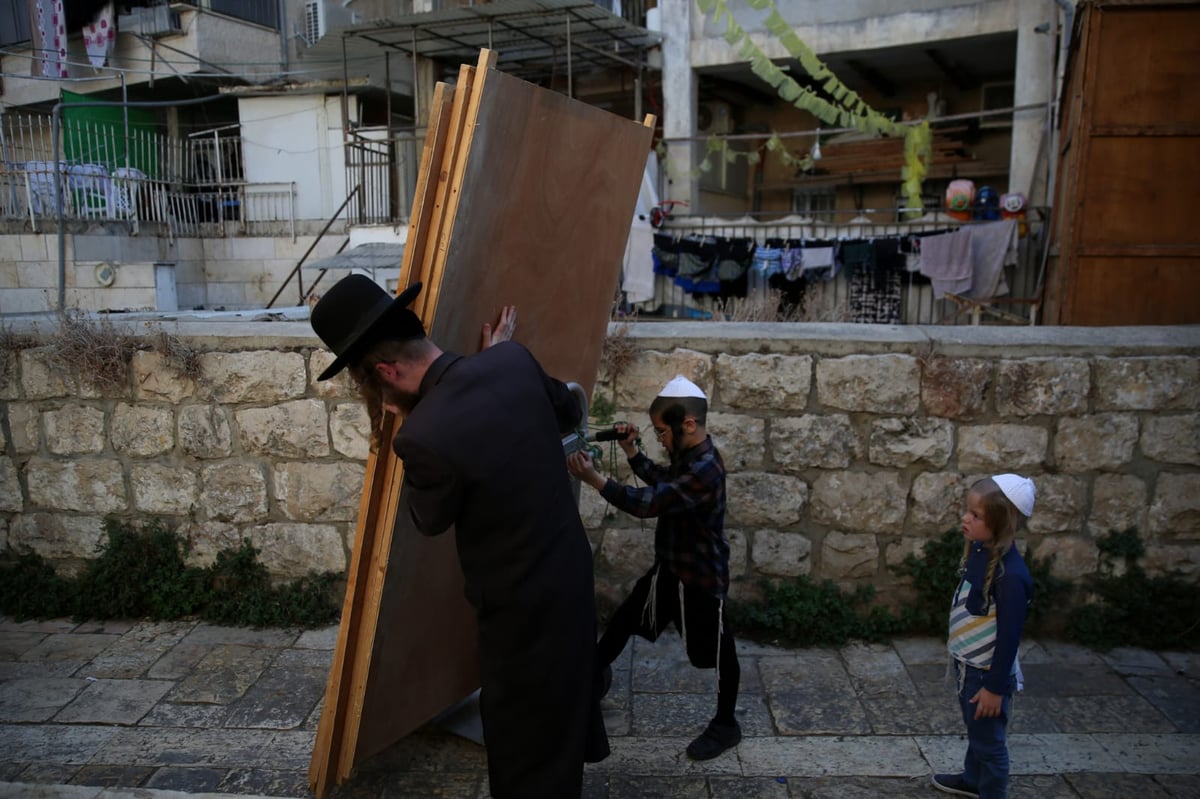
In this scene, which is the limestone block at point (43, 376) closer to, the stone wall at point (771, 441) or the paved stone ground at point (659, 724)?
the stone wall at point (771, 441)

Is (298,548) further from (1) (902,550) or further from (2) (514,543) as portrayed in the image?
(1) (902,550)

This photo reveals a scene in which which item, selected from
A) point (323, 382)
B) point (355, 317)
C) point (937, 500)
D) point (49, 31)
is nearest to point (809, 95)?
point (937, 500)

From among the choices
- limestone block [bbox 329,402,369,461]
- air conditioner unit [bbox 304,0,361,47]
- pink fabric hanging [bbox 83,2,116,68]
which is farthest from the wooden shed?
pink fabric hanging [bbox 83,2,116,68]

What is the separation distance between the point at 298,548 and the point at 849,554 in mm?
2977

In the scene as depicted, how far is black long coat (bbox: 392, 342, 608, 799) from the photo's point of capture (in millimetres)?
2236

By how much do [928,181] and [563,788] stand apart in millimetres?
15200

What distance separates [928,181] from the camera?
50.4ft

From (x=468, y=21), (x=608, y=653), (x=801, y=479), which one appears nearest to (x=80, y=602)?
(x=608, y=653)

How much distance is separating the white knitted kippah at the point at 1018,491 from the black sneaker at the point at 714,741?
144 cm

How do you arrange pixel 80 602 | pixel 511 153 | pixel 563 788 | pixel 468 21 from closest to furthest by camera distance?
pixel 563 788 → pixel 511 153 → pixel 80 602 → pixel 468 21

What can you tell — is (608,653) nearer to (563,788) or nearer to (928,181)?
(563,788)

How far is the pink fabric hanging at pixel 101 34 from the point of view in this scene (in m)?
16.8

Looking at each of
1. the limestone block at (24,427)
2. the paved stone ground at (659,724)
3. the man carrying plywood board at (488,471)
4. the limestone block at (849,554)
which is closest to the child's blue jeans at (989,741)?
the paved stone ground at (659,724)

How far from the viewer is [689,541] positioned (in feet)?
10.7
